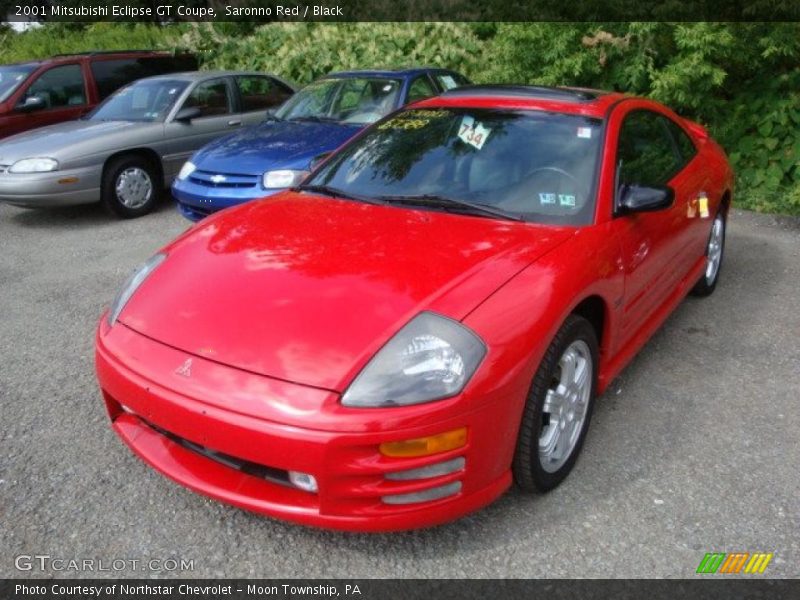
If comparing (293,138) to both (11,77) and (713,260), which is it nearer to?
(713,260)

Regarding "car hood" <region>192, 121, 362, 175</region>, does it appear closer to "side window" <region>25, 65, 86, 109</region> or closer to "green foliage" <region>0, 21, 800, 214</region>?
"green foliage" <region>0, 21, 800, 214</region>

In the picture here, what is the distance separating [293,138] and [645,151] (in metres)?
3.59

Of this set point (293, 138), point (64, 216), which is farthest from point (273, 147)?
point (64, 216)

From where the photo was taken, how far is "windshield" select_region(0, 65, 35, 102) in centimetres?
838

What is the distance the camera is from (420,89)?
23.4ft

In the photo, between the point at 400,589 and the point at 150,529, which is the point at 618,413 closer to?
the point at 400,589

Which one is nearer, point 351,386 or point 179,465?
point 351,386

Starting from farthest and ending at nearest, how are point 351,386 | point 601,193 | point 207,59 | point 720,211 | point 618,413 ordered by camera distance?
point 207,59 < point 720,211 < point 618,413 < point 601,193 < point 351,386

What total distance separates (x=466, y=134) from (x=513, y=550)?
6.45 feet

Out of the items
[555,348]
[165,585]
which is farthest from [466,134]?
Answer: [165,585]

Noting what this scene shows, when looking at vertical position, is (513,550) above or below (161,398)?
below

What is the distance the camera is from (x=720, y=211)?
487cm

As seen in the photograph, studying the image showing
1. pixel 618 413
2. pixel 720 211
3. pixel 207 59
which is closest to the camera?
pixel 618 413
